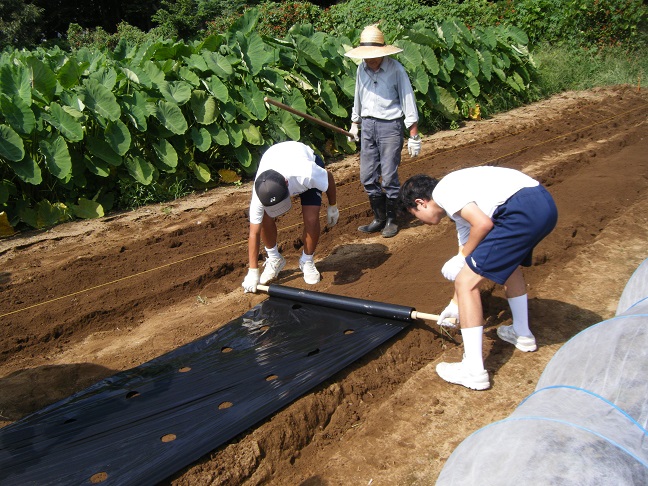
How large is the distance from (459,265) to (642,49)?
15.3 metres

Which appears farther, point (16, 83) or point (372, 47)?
point (16, 83)

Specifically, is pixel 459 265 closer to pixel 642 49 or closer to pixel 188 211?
pixel 188 211

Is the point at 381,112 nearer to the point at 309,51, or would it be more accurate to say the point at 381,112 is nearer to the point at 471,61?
the point at 309,51

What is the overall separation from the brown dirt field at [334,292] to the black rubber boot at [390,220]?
0.41 ft

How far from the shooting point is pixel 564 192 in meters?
7.85

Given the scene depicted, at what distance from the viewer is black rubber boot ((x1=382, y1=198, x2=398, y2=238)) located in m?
6.90

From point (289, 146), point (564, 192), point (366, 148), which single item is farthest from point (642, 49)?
point (289, 146)

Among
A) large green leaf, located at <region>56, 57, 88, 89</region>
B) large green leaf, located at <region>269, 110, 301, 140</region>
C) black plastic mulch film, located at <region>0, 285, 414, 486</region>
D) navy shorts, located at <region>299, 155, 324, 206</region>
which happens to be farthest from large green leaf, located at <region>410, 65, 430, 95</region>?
black plastic mulch film, located at <region>0, 285, 414, 486</region>

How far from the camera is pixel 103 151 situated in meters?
7.88

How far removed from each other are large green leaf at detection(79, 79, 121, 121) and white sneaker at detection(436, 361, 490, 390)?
5443mm

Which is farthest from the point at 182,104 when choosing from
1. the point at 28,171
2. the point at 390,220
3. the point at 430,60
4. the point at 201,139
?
the point at 430,60

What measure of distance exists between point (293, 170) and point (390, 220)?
2.15 meters

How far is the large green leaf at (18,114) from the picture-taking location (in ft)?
23.6

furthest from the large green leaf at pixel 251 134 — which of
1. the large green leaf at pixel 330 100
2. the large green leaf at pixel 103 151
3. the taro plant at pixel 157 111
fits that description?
the large green leaf at pixel 103 151
